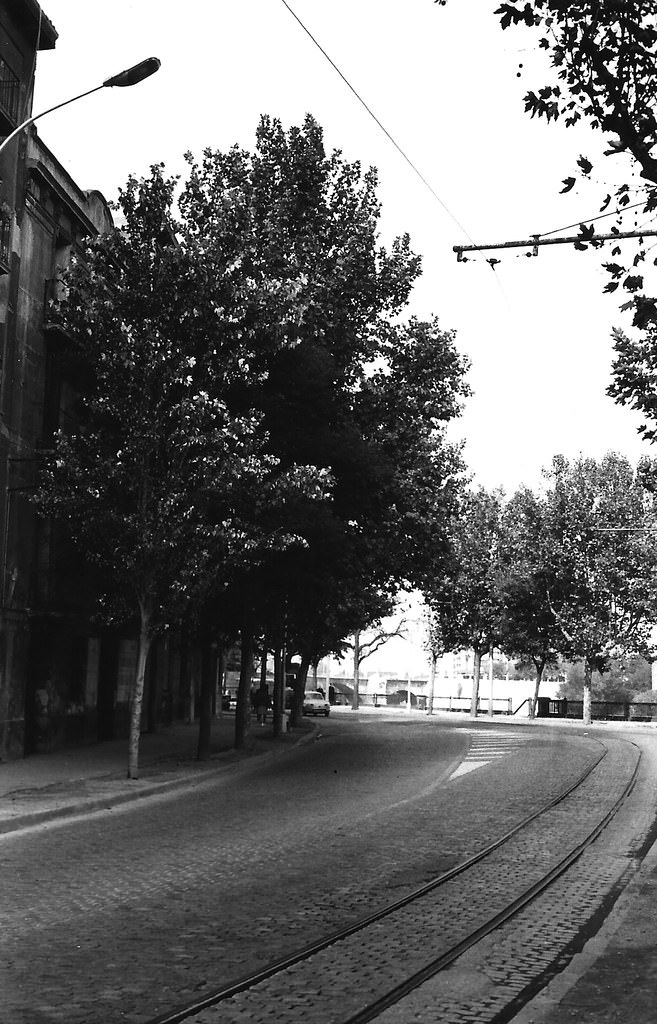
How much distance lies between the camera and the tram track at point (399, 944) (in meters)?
6.19

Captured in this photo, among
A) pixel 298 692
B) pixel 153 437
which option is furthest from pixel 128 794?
pixel 298 692

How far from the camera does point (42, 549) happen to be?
948 inches

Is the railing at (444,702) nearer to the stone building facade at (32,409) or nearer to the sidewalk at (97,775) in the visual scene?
the sidewalk at (97,775)

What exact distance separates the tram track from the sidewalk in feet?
19.3

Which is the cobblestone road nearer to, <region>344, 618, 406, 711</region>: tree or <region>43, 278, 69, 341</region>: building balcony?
<region>43, 278, 69, 341</region>: building balcony

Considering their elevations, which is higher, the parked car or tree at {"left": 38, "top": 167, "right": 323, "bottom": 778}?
tree at {"left": 38, "top": 167, "right": 323, "bottom": 778}

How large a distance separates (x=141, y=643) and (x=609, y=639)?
130 feet

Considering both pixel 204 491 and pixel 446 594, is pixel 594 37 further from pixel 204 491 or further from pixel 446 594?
pixel 446 594

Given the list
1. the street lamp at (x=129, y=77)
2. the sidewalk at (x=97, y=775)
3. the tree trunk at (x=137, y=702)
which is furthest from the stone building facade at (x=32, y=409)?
the street lamp at (x=129, y=77)

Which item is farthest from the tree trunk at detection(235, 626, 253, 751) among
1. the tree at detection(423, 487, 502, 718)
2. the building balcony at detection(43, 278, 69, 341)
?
the tree at detection(423, 487, 502, 718)

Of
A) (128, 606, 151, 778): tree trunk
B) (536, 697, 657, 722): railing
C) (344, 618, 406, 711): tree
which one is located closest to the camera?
(128, 606, 151, 778): tree trunk

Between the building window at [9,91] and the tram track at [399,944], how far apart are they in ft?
54.8

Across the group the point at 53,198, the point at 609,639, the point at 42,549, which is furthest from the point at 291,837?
the point at 609,639

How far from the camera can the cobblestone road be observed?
6.70 meters
